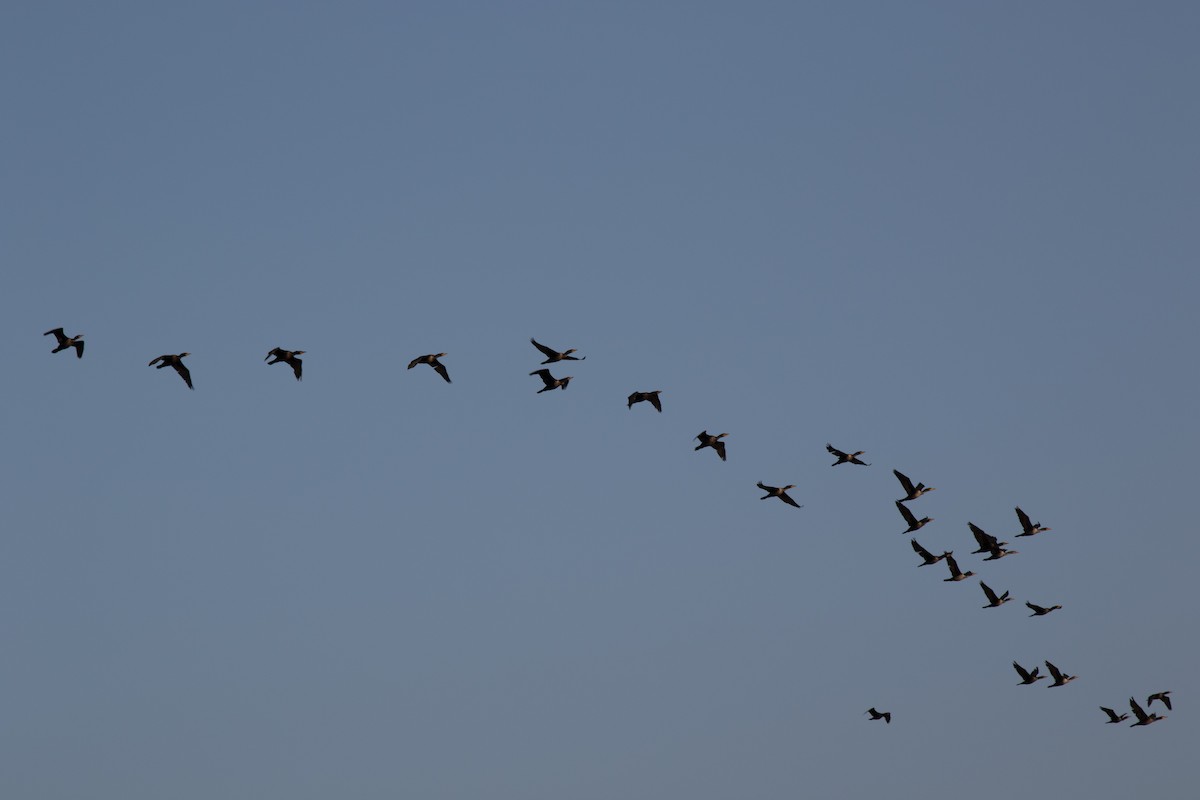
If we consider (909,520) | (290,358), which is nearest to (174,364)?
(290,358)

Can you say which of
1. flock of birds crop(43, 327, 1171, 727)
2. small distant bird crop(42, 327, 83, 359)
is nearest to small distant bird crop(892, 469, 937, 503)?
flock of birds crop(43, 327, 1171, 727)

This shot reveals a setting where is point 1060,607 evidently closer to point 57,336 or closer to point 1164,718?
point 1164,718

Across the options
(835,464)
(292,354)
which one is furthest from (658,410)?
(292,354)

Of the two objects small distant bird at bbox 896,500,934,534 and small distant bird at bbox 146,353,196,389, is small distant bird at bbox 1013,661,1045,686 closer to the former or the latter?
small distant bird at bbox 896,500,934,534

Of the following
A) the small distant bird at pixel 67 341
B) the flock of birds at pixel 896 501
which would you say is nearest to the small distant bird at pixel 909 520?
the flock of birds at pixel 896 501

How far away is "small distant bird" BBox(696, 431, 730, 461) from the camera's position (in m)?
77.1

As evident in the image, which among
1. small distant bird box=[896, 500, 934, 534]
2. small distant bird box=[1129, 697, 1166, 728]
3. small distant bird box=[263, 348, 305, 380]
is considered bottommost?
small distant bird box=[1129, 697, 1166, 728]

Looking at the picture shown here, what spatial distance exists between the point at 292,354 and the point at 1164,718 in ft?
139

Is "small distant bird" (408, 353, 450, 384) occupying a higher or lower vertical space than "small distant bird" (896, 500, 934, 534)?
higher

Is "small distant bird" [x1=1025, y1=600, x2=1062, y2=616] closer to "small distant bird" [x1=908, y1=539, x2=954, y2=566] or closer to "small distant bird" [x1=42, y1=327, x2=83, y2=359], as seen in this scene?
"small distant bird" [x1=908, y1=539, x2=954, y2=566]

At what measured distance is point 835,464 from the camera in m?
79.1

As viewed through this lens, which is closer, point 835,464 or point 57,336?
point 57,336

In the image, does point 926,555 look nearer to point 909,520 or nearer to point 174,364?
point 909,520

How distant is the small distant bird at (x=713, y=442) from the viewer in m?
77.1
